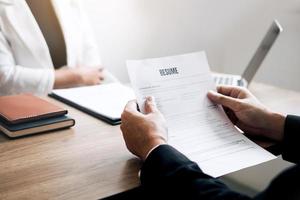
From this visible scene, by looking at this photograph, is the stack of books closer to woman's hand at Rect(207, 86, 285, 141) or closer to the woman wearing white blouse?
woman's hand at Rect(207, 86, 285, 141)

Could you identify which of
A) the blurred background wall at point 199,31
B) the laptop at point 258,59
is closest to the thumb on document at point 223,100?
the laptop at point 258,59

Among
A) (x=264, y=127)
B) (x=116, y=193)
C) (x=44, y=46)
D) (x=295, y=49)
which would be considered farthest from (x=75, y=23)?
(x=116, y=193)

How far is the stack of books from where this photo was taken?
891 mm

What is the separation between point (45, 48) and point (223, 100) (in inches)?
41.9

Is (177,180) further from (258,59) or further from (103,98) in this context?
(258,59)

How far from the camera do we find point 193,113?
893 mm

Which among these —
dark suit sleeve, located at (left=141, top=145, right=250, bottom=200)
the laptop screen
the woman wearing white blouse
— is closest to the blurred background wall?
the woman wearing white blouse

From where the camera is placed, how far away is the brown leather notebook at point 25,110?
2.97 feet

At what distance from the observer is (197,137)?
0.84 metres

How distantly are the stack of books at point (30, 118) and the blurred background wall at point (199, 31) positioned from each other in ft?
4.03

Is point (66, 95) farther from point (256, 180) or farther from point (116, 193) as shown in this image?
point (256, 180)

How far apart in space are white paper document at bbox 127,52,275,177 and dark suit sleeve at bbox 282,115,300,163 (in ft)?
0.23

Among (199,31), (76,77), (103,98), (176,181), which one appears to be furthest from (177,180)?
(199,31)

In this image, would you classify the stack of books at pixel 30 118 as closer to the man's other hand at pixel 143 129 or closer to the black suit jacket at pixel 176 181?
the man's other hand at pixel 143 129
